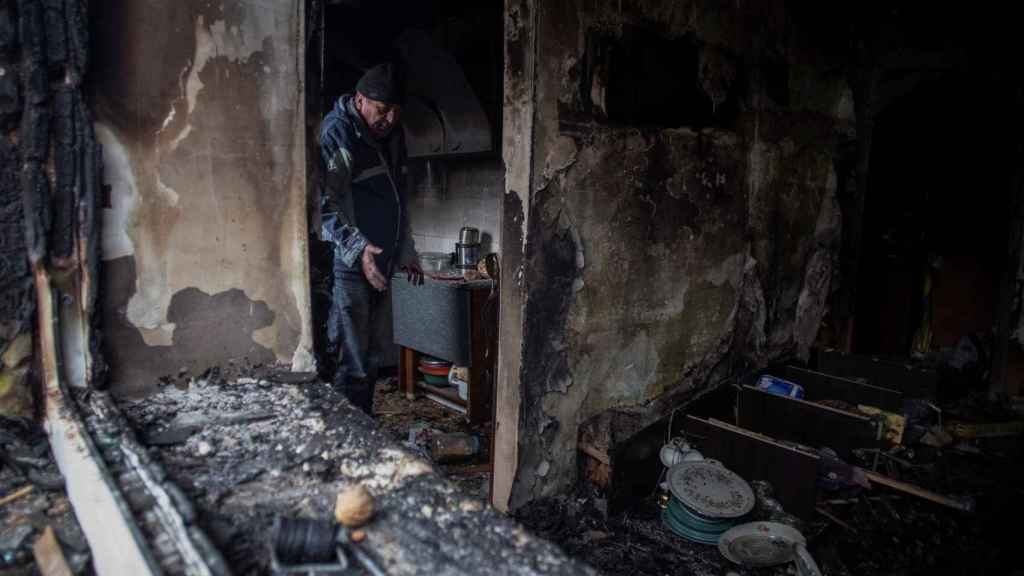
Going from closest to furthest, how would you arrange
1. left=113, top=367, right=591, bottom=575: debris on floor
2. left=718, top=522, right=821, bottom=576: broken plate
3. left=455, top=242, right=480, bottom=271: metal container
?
left=113, top=367, right=591, bottom=575: debris on floor < left=718, top=522, right=821, bottom=576: broken plate < left=455, top=242, right=480, bottom=271: metal container

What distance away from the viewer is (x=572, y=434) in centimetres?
304

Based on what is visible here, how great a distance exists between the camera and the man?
9.91 feet

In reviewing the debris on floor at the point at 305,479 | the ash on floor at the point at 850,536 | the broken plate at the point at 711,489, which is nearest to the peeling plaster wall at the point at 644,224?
the ash on floor at the point at 850,536

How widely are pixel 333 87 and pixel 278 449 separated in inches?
163

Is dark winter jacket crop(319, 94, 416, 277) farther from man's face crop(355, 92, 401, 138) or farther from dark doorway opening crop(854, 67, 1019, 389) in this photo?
dark doorway opening crop(854, 67, 1019, 389)

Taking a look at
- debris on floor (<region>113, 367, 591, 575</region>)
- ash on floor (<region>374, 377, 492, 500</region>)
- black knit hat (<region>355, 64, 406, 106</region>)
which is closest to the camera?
debris on floor (<region>113, 367, 591, 575</region>)

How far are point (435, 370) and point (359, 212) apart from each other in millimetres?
1676

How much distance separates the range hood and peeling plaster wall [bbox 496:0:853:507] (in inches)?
67.1

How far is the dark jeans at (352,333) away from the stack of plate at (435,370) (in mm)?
1455

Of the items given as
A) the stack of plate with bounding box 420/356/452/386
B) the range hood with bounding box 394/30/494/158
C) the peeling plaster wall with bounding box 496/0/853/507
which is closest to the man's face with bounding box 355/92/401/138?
the peeling plaster wall with bounding box 496/0/853/507

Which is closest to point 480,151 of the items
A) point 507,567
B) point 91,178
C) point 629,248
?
point 629,248

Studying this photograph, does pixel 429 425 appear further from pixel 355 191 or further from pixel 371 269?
pixel 355 191

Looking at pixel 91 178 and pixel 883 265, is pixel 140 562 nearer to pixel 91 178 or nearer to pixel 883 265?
pixel 91 178

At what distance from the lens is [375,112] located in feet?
10.7
